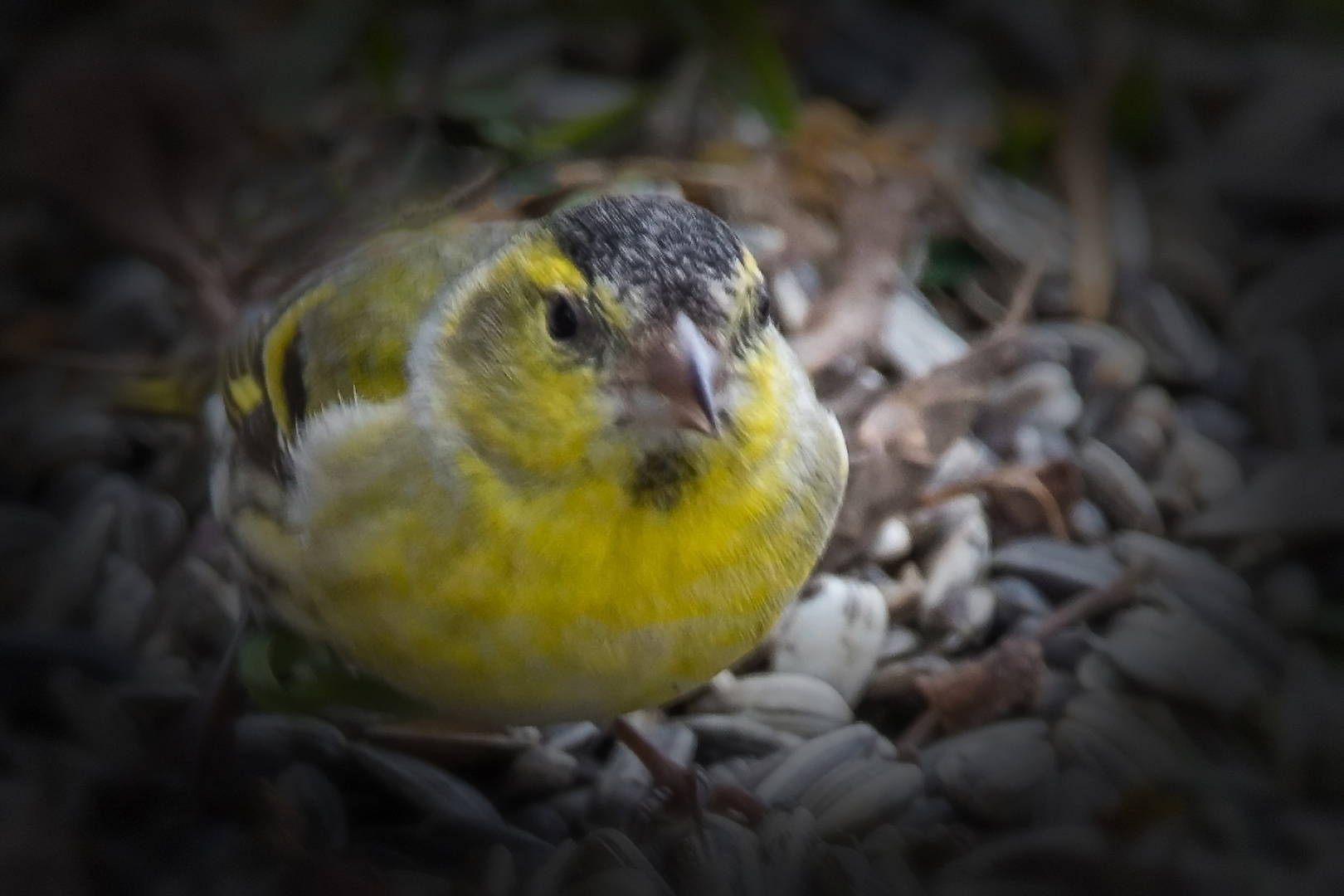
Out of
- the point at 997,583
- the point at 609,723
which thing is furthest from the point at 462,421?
the point at 997,583

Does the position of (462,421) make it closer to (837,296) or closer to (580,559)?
(580,559)

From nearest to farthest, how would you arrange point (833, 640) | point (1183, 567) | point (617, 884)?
point (617, 884)
point (833, 640)
point (1183, 567)

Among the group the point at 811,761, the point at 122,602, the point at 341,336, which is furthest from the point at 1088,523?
the point at 122,602

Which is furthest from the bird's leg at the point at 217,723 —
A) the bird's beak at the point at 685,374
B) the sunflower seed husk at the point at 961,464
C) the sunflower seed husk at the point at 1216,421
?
the sunflower seed husk at the point at 1216,421

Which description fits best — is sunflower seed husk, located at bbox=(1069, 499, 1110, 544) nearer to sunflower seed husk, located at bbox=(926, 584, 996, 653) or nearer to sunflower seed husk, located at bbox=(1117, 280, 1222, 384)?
sunflower seed husk, located at bbox=(926, 584, 996, 653)

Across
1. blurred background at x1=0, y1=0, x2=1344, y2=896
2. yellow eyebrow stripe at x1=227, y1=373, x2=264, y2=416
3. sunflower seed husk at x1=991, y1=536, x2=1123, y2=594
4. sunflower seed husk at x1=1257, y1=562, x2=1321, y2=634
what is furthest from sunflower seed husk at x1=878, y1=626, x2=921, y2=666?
yellow eyebrow stripe at x1=227, y1=373, x2=264, y2=416

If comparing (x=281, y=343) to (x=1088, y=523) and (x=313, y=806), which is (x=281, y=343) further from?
(x=1088, y=523)
